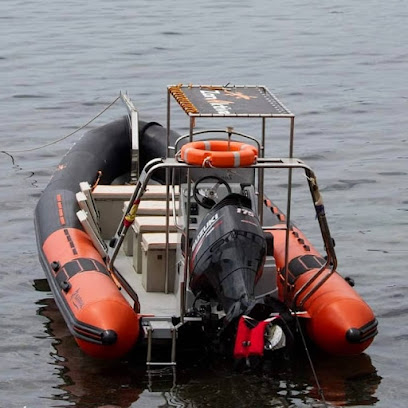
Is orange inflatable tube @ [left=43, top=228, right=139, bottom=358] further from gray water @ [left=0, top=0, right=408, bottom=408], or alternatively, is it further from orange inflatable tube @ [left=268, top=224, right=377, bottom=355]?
orange inflatable tube @ [left=268, top=224, right=377, bottom=355]

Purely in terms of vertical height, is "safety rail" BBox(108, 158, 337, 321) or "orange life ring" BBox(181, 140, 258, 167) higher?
"orange life ring" BBox(181, 140, 258, 167)

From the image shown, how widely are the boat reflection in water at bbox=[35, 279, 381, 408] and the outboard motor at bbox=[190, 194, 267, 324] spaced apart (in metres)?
0.50

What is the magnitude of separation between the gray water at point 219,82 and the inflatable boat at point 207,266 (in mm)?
341

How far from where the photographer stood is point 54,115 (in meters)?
18.0

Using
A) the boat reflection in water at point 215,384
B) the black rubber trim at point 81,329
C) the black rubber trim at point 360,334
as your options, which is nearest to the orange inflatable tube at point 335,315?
the black rubber trim at point 360,334

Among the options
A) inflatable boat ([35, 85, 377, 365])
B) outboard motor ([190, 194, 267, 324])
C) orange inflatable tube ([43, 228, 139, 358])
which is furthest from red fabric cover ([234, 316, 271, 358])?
orange inflatable tube ([43, 228, 139, 358])

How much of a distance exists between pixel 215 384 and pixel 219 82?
11.6m

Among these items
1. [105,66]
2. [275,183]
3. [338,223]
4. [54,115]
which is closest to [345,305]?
[338,223]

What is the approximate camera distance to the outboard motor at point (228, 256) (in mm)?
8281

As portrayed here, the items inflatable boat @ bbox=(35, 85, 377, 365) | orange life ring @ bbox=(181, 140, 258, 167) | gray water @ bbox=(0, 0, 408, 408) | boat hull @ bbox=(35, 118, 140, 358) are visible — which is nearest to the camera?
orange life ring @ bbox=(181, 140, 258, 167)

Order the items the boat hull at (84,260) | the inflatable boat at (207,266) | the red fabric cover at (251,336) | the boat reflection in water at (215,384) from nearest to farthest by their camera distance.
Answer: the red fabric cover at (251,336), the inflatable boat at (207,266), the boat hull at (84,260), the boat reflection in water at (215,384)

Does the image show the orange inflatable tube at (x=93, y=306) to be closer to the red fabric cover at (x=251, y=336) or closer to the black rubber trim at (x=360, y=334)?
the red fabric cover at (x=251, y=336)

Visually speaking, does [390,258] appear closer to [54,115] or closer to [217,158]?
[217,158]

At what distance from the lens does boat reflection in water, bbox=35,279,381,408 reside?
8.48 meters
